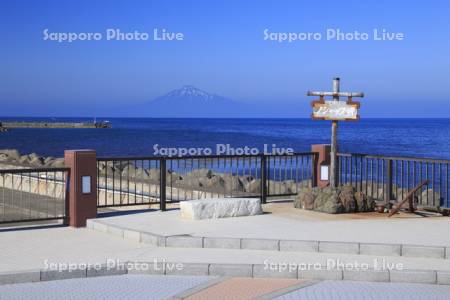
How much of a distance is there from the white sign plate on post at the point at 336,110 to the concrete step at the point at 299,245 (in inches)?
183

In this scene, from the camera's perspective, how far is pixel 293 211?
45.9 ft

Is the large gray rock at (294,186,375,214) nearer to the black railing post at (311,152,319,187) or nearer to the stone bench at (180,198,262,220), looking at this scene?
the stone bench at (180,198,262,220)

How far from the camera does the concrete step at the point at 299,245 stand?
10055 mm

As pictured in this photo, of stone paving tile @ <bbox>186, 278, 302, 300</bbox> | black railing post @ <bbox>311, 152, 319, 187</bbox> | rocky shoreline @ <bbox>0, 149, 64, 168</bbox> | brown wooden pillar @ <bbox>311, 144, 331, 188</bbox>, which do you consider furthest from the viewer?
rocky shoreline @ <bbox>0, 149, 64, 168</bbox>

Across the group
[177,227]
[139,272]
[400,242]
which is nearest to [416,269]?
[400,242]

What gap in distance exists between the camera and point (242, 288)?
8.58m

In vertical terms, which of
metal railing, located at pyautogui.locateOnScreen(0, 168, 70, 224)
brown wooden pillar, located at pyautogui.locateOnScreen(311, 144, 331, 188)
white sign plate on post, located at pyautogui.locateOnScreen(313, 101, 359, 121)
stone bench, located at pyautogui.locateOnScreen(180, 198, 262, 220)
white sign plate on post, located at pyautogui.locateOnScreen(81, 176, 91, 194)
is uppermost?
white sign plate on post, located at pyautogui.locateOnScreen(313, 101, 359, 121)

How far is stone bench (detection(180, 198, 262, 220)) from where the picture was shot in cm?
1284

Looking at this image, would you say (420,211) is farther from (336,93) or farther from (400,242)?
(400,242)

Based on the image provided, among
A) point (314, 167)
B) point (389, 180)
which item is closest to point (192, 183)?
point (314, 167)

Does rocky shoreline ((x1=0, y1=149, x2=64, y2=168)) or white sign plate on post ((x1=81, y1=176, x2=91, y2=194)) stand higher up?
white sign plate on post ((x1=81, y1=176, x2=91, y2=194))

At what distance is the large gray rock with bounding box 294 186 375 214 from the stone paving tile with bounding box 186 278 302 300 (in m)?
4.91

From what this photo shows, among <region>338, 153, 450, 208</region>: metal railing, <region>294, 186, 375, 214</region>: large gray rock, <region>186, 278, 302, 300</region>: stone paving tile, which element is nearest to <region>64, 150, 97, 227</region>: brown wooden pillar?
<region>294, 186, 375, 214</region>: large gray rock

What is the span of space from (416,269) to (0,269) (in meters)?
5.21
